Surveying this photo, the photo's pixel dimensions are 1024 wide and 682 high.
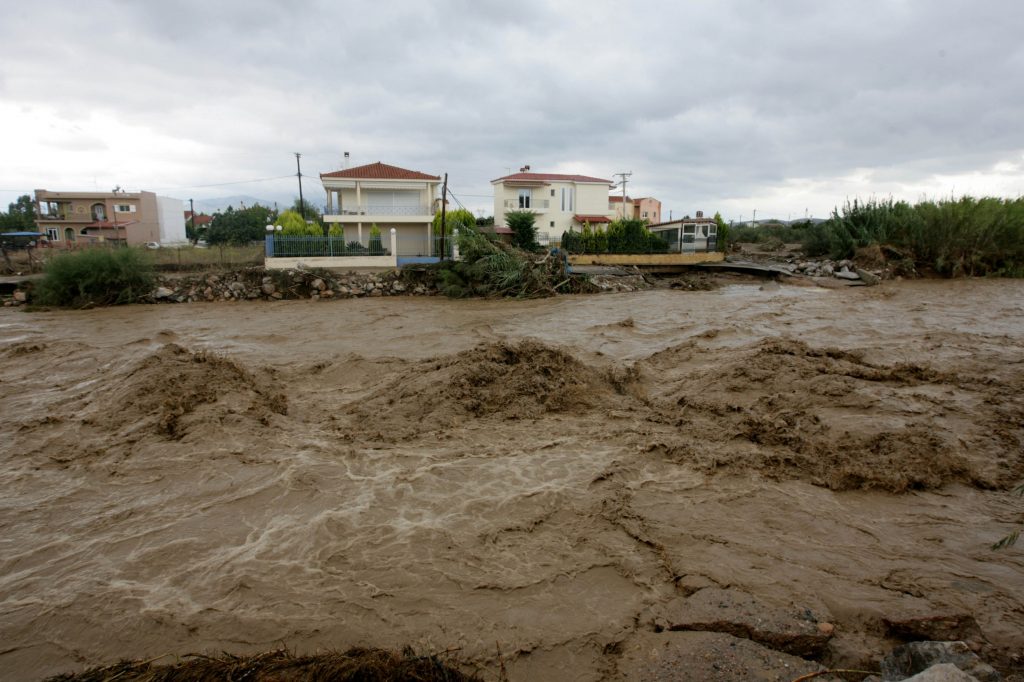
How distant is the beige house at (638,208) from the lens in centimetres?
5205

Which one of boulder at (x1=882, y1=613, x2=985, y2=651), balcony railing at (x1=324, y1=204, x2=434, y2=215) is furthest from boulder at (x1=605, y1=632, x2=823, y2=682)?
balcony railing at (x1=324, y1=204, x2=434, y2=215)

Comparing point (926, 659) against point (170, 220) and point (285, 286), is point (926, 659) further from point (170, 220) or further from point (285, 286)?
point (170, 220)

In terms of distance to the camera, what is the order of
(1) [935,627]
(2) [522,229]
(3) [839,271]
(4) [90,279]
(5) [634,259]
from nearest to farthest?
1. (1) [935,627]
2. (4) [90,279]
3. (3) [839,271]
4. (5) [634,259]
5. (2) [522,229]

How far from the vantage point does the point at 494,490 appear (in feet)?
17.2

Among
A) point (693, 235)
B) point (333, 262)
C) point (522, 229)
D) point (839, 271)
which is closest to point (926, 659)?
point (333, 262)

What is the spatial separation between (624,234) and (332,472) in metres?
31.7

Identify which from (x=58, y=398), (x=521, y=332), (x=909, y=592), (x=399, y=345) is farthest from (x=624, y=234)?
(x=909, y=592)

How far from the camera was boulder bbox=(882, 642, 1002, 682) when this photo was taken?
2.59 metres

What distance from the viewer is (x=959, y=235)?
945 inches

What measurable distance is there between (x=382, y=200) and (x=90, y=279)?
18388 mm

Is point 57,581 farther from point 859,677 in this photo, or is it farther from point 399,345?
point 399,345

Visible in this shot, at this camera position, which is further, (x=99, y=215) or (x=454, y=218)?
(x=99, y=215)

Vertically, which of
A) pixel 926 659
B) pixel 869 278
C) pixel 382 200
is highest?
pixel 382 200

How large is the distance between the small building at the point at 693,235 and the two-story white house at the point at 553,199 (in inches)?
233
